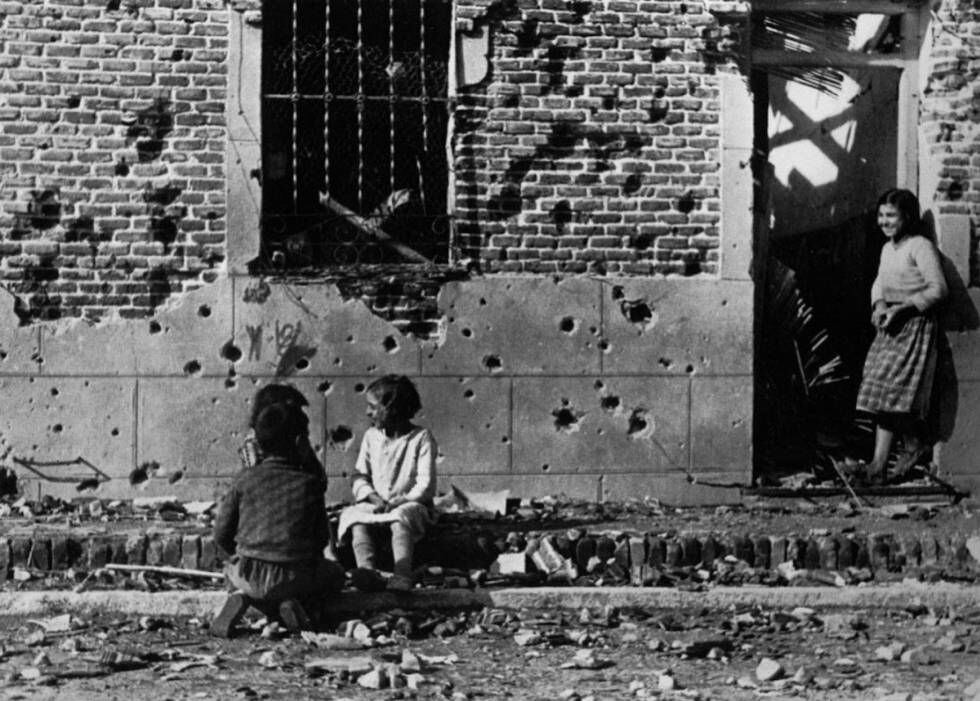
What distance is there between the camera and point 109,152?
10227 mm

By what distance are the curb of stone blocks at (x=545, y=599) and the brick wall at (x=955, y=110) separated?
3.40 meters

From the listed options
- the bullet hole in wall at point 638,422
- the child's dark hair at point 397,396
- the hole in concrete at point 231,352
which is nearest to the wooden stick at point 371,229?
the hole in concrete at point 231,352

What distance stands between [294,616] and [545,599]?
1.32 meters

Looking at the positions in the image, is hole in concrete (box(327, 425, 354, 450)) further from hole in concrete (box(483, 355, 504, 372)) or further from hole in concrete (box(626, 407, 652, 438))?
hole in concrete (box(626, 407, 652, 438))

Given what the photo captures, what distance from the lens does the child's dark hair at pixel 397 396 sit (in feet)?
28.7

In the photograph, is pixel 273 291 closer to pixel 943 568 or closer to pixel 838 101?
pixel 943 568

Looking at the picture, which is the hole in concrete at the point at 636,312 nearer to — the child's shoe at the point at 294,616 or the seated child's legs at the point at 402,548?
the seated child's legs at the point at 402,548

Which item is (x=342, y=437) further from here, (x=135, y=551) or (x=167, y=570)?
(x=167, y=570)

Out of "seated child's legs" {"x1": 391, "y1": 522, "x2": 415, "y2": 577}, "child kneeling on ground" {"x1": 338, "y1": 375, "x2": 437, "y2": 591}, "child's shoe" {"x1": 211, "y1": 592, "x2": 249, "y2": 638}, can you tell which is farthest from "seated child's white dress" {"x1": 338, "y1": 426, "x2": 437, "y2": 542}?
"child's shoe" {"x1": 211, "y1": 592, "x2": 249, "y2": 638}

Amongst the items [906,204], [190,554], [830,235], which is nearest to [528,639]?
[190,554]

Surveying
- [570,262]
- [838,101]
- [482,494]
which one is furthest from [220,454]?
[838,101]

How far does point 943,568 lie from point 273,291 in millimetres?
4506

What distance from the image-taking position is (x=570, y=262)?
1059 cm

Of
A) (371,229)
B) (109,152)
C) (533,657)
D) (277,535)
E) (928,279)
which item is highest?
(109,152)
